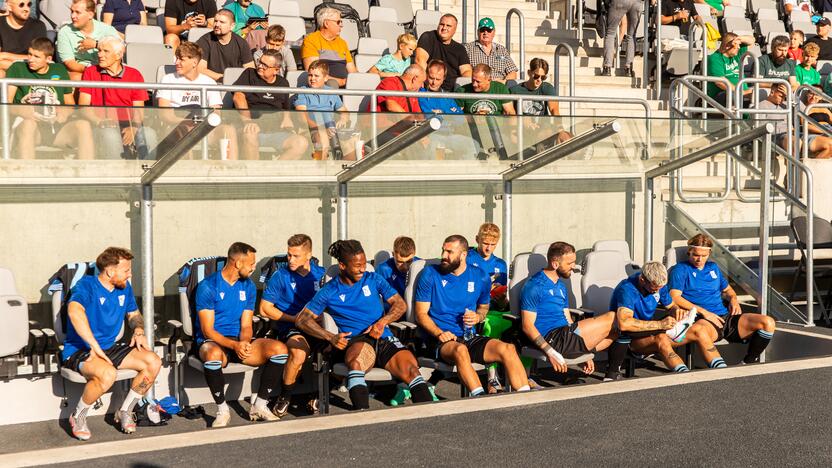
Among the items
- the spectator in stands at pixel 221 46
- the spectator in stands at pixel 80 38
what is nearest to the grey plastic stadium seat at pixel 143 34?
the spectator in stands at pixel 221 46

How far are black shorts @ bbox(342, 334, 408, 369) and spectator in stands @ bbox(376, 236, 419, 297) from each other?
2.61ft

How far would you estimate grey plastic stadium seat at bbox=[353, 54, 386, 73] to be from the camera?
12.4 meters

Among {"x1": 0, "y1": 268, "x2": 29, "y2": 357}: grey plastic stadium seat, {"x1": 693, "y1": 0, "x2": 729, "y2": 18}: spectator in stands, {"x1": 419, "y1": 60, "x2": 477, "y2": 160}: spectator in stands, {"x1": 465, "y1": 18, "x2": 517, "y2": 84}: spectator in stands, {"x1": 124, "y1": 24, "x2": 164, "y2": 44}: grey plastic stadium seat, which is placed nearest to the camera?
{"x1": 0, "y1": 268, "x2": 29, "y2": 357}: grey plastic stadium seat

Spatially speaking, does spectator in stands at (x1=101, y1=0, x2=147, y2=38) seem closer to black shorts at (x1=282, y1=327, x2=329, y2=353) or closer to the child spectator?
the child spectator

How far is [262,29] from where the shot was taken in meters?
11.9

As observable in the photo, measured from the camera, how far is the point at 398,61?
11.7 meters

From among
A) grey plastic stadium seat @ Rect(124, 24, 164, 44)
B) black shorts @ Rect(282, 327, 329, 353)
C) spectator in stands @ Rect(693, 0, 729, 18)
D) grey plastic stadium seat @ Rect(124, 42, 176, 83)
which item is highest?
spectator in stands @ Rect(693, 0, 729, 18)

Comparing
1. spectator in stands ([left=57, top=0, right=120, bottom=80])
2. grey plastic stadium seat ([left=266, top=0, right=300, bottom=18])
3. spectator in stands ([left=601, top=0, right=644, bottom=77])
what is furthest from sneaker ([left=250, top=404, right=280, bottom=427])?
spectator in stands ([left=601, top=0, right=644, bottom=77])

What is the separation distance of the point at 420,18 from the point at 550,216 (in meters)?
4.75

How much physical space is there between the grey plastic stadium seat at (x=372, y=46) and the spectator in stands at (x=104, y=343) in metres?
5.45

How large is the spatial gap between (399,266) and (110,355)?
2.48m

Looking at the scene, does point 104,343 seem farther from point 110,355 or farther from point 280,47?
point 280,47

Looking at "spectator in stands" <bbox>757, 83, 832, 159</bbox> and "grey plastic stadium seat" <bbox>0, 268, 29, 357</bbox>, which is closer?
"grey plastic stadium seat" <bbox>0, 268, 29, 357</bbox>

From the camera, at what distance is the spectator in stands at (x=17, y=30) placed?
10203mm
